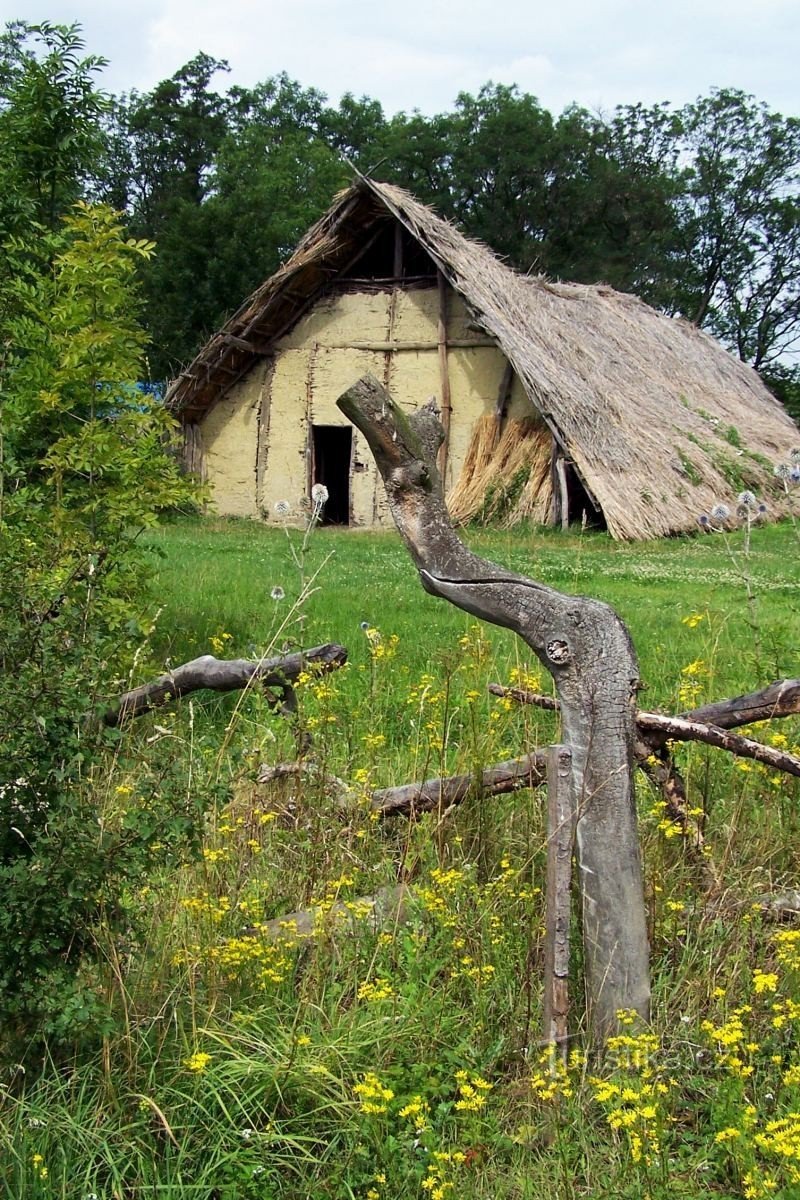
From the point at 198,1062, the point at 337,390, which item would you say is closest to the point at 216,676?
the point at 198,1062

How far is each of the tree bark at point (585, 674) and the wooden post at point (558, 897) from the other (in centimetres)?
6

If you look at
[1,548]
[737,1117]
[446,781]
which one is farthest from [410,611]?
[737,1117]

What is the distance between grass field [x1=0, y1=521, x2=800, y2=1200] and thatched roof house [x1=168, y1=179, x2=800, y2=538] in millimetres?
11815

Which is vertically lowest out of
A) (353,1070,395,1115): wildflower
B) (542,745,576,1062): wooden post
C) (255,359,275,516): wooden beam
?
(353,1070,395,1115): wildflower

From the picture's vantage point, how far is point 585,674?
9.23 ft

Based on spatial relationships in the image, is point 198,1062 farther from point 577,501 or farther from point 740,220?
point 740,220

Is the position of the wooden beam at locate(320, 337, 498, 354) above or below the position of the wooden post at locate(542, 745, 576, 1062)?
above

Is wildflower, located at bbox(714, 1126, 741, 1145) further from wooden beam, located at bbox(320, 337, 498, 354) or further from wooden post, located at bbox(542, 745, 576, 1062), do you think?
wooden beam, located at bbox(320, 337, 498, 354)

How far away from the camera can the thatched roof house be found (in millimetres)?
15891

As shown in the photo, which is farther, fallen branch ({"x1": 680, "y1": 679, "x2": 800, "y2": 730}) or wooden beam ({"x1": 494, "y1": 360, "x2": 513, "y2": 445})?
wooden beam ({"x1": 494, "y1": 360, "x2": 513, "y2": 445})

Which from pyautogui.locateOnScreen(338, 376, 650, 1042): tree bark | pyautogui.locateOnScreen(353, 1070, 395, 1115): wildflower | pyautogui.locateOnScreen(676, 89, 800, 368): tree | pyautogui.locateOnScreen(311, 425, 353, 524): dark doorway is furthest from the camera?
pyautogui.locateOnScreen(676, 89, 800, 368): tree

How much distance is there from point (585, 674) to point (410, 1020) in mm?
946

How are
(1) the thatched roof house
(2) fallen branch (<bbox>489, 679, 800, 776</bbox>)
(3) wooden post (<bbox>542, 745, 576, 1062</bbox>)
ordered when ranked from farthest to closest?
(1) the thatched roof house < (2) fallen branch (<bbox>489, 679, 800, 776</bbox>) < (3) wooden post (<bbox>542, 745, 576, 1062</bbox>)

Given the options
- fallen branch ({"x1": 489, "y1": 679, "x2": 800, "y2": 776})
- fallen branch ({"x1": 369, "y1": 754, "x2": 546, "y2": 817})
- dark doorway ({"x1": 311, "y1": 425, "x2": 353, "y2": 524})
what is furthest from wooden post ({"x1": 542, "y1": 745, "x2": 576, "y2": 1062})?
dark doorway ({"x1": 311, "y1": 425, "x2": 353, "y2": 524})
